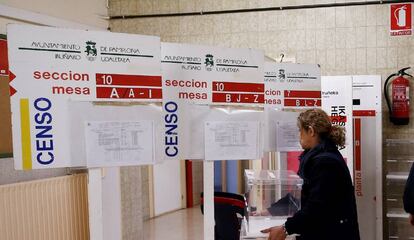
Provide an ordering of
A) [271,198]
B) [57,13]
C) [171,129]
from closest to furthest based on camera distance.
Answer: [171,129] < [271,198] < [57,13]

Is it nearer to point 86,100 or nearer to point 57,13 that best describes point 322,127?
point 86,100

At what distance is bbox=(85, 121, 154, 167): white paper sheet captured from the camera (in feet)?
5.51

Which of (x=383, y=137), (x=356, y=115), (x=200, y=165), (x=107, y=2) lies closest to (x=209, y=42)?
(x=107, y=2)

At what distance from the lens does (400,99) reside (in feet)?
13.3

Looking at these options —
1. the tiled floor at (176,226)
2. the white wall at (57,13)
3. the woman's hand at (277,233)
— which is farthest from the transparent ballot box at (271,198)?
the tiled floor at (176,226)

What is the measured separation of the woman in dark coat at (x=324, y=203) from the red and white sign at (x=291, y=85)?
0.71 metres

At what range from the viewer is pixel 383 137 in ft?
14.0

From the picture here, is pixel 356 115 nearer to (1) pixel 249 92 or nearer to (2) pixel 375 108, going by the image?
(2) pixel 375 108

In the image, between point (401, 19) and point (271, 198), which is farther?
point (401, 19)

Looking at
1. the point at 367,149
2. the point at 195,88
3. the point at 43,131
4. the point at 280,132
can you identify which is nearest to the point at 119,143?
the point at 43,131

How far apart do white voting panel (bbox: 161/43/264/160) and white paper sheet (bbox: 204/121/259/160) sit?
1.3 inches

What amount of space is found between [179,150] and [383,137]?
9.88 feet

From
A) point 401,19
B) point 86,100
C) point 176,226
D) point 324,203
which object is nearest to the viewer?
point 86,100

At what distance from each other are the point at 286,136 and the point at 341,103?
129cm
